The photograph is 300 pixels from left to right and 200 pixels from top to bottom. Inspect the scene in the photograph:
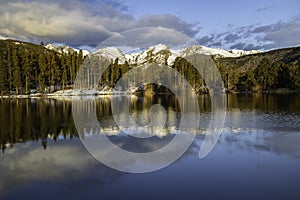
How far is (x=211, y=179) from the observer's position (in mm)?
10703

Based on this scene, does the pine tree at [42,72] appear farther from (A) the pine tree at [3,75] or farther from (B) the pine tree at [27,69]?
(A) the pine tree at [3,75]

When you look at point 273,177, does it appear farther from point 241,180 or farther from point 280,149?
point 280,149

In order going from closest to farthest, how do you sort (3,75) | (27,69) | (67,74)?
(3,75) → (27,69) → (67,74)

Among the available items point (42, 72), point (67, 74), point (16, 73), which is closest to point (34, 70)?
point (42, 72)

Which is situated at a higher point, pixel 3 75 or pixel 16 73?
pixel 16 73

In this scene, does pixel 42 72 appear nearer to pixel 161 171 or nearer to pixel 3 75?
pixel 3 75

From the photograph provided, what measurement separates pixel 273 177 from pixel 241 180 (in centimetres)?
119

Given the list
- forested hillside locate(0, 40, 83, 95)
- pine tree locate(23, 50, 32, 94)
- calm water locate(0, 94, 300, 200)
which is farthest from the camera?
pine tree locate(23, 50, 32, 94)

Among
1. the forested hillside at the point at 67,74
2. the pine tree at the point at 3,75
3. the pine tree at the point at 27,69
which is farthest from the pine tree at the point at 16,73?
the pine tree at the point at 3,75

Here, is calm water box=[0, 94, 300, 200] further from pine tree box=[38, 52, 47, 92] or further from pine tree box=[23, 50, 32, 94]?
pine tree box=[23, 50, 32, 94]

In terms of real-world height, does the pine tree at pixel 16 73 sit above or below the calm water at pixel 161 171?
above

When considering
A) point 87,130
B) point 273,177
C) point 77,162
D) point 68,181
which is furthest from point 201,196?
point 87,130

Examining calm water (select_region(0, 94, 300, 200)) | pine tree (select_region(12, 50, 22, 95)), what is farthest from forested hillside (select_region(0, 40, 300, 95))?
calm water (select_region(0, 94, 300, 200))

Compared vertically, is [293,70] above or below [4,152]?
above
